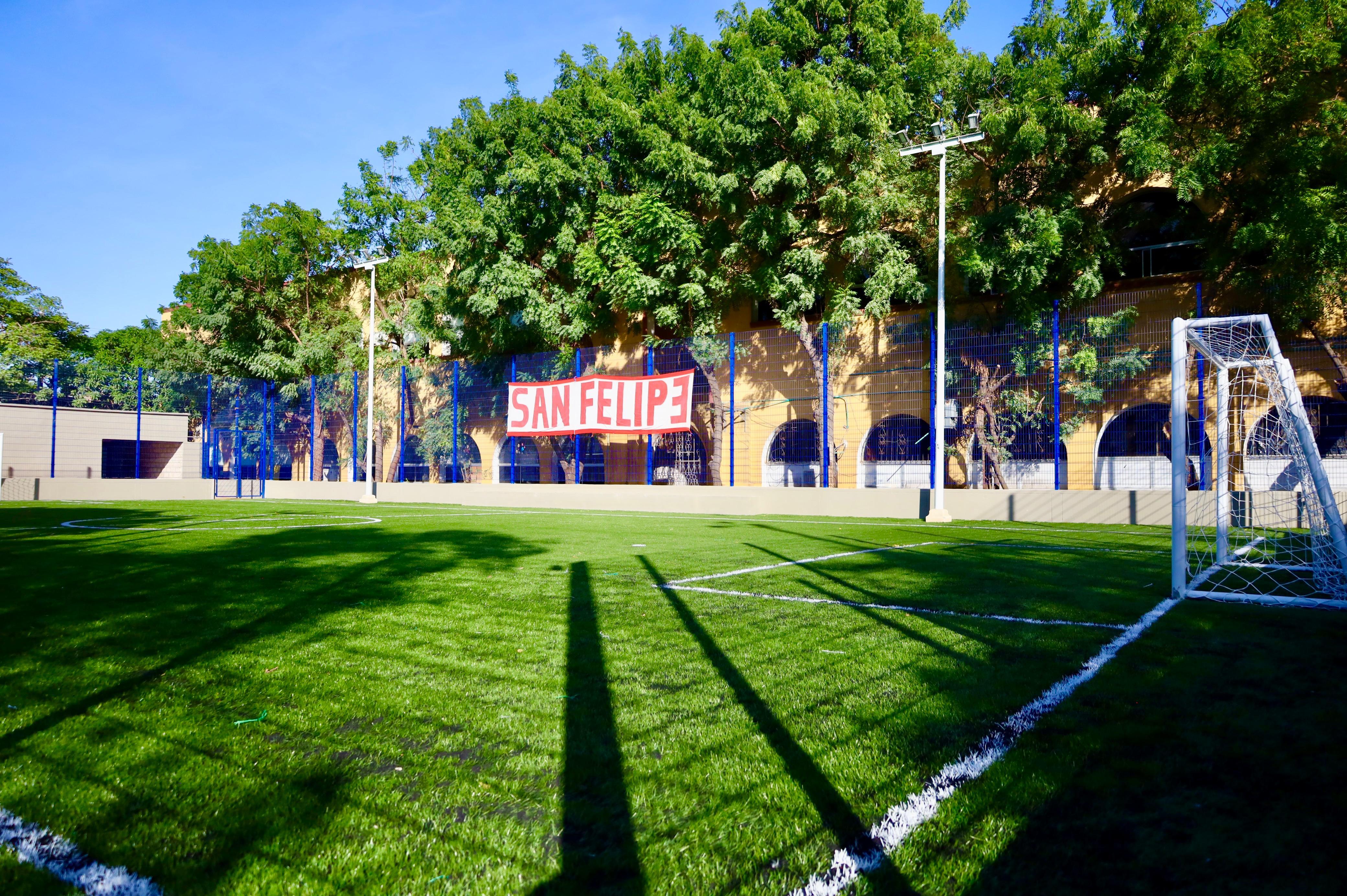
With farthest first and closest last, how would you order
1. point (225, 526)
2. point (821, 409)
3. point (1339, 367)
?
1. point (821, 409)
2. point (1339, 367)
3. point (225, 526)

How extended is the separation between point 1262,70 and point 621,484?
1558 centimetres

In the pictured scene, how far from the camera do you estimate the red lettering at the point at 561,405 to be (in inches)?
775

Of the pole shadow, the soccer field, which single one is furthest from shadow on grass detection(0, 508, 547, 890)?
the pole shadow

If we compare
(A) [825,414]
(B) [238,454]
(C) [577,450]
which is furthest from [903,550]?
(B) [238,454]

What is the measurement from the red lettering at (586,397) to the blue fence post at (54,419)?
14796mm

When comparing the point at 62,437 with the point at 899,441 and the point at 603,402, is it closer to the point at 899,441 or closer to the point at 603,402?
the point at 603,402

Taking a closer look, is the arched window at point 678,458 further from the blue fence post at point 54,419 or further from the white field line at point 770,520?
the blue fence post at point 54,419

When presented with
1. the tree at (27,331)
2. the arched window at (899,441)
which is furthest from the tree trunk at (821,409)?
the tree at (27,331)

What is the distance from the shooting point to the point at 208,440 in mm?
25094

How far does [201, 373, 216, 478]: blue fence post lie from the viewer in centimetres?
2464

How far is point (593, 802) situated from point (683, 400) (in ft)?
52.1

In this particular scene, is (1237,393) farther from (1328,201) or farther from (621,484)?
(621,484)

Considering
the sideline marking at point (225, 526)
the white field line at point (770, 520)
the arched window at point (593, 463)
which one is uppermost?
the arched window at point (593, 463)

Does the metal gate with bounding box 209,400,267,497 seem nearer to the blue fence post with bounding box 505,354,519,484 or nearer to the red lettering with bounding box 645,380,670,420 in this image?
the blue fence post with bounding box 505,354,519,484
